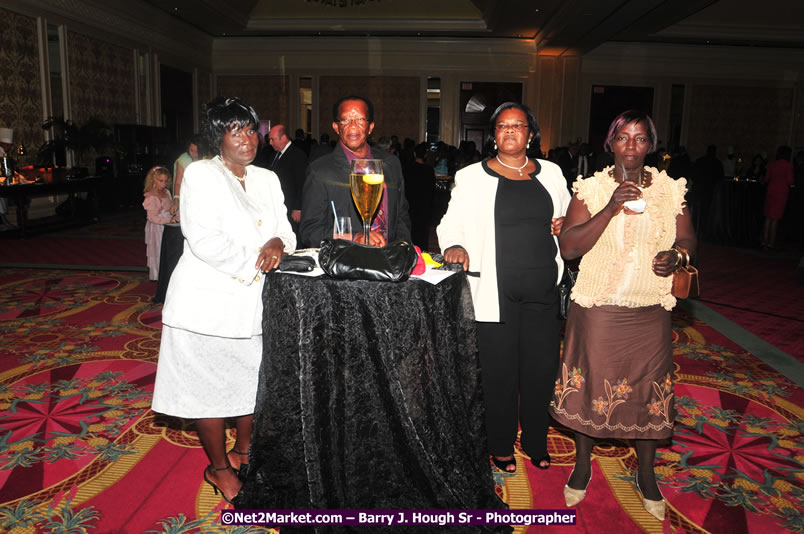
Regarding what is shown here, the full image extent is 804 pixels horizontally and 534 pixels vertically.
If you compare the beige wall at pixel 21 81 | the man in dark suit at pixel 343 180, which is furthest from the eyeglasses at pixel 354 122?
the beige wall at pixel 21 81

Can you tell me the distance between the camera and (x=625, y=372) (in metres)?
2.23

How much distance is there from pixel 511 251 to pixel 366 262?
800 mm

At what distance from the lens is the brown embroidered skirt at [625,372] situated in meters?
2.22

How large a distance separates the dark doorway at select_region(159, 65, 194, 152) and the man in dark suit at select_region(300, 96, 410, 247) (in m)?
12.4

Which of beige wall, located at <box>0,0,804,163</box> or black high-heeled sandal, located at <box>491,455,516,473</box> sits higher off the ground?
beige wall, located at <box>0,0,804,163</box>

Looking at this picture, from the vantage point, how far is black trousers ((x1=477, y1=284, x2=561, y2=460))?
248 centimetres

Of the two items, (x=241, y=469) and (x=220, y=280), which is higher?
(x=220, y=280)

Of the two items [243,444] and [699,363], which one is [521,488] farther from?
[699,363]

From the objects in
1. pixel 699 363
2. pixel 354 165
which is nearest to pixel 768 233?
pixel 699 363

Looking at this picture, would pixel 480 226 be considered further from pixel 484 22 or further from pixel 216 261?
pixel 484 22

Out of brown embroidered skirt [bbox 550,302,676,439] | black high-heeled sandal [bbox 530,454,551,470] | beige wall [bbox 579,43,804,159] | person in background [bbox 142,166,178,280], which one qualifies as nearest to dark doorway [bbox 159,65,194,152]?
person in background [bbox 142,166,178,280]

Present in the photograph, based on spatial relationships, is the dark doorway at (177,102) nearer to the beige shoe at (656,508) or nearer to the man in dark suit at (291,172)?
the man in dark suit at (291,172)

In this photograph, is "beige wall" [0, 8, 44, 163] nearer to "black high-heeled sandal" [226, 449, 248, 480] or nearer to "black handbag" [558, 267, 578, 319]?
"black high-heeled sandal" [226, 449, 248, 480]

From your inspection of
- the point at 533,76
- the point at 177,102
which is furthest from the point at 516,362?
the point at 533,76
